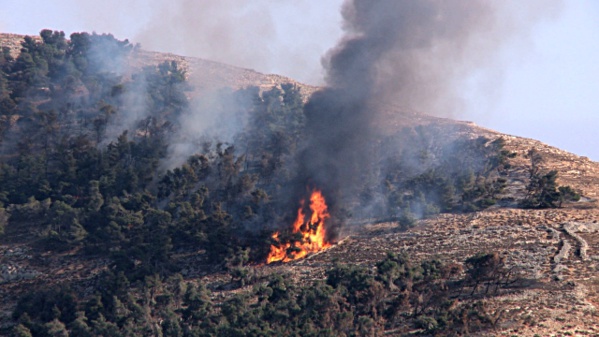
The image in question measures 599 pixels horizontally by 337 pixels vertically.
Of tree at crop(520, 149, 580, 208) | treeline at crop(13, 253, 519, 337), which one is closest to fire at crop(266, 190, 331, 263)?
treeline at crop(13, 253, 519, 337)

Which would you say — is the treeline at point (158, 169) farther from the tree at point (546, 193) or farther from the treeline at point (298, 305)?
the treeline at point (298, 305)

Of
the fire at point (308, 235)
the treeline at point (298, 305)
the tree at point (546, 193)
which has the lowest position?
the treeline at point (298, 305)

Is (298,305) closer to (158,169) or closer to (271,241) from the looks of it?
(271,241)

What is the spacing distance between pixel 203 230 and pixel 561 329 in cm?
4943

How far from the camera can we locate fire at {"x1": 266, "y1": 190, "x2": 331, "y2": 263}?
105m

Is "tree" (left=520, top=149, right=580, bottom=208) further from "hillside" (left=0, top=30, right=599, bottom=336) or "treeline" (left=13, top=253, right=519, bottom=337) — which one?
"treeline" (left=13, top=253, right=519, bottom=337)

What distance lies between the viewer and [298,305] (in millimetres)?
85312

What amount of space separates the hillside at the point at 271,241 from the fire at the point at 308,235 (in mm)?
1328

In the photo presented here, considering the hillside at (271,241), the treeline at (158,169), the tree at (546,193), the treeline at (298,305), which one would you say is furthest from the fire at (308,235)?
the tree at (546,193)

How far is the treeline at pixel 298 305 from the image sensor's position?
266 feet

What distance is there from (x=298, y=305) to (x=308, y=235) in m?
A: 22.3

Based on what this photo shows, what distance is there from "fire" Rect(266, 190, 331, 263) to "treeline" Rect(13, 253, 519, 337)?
251 inches

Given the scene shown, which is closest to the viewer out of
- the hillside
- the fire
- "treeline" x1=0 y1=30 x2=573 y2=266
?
the hillside

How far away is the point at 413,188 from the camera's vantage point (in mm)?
123312
